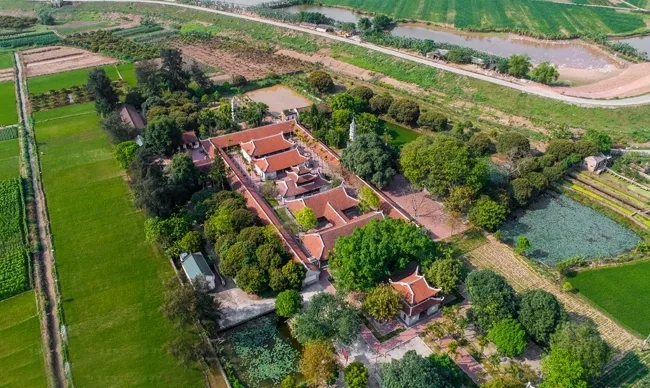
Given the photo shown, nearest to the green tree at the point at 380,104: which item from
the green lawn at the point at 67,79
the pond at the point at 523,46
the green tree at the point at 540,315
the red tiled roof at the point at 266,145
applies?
the red tiled roof at the point at 266,145

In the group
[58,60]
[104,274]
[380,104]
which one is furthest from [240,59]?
[104,274]

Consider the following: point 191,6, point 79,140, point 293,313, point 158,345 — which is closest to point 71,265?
point 158,345

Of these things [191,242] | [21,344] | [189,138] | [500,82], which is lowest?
[21,344]

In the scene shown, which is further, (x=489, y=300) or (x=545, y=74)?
(x=545, y=74)

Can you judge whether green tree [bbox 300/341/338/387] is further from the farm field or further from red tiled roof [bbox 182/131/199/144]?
the farm field

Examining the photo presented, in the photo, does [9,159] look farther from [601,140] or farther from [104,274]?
[601,140]
